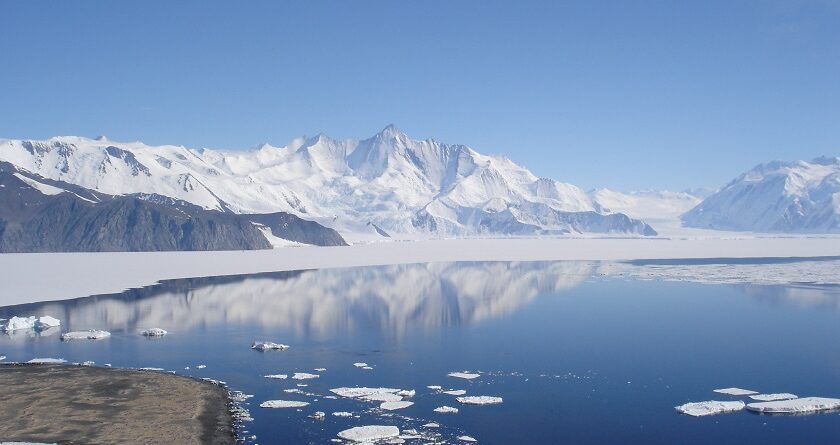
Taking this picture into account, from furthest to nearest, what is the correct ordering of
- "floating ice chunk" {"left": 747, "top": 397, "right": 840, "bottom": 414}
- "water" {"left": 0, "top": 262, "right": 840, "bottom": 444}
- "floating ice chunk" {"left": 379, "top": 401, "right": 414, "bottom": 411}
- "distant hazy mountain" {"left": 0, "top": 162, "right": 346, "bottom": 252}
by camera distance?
1. "distant hazy mountain" {"left": 0, "top": 162, "right": 346, "bottom": 252}
2. "floating ice chunk" {"left": 379, "top": 401, "right": 414, "bottom": 411}
3. "floating ice chunk" {"left": 747, "top": 397, "right": 840, "bottom": 414}
4. "water" {"left": 0, "top": 262, "right": 840, "bottom": 444}

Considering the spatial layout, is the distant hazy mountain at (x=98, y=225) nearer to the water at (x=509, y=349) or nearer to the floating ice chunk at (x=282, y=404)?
the water at (x=509, y=349)

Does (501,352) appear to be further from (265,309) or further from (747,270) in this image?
(747,270)

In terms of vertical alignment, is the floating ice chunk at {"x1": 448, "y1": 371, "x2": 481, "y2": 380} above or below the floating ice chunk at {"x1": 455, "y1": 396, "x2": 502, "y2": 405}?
above

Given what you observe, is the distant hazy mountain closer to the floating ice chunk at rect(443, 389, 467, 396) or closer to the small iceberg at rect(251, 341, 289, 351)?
the small iceberg at rect(251, 341, 289, 351)

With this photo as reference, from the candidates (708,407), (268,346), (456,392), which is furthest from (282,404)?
(708,407)

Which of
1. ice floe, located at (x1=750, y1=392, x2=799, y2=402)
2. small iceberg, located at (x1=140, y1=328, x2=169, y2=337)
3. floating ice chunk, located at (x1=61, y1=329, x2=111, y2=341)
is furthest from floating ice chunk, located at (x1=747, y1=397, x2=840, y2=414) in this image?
floating ice chunk, located at (x1=61, y1=329, x2=111, y2=341)

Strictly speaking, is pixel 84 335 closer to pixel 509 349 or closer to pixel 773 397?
pixel 509 349

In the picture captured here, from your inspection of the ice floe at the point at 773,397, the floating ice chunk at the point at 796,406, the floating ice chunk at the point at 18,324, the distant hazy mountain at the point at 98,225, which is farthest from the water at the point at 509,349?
the distant hazy mountain at the point at 98,225
